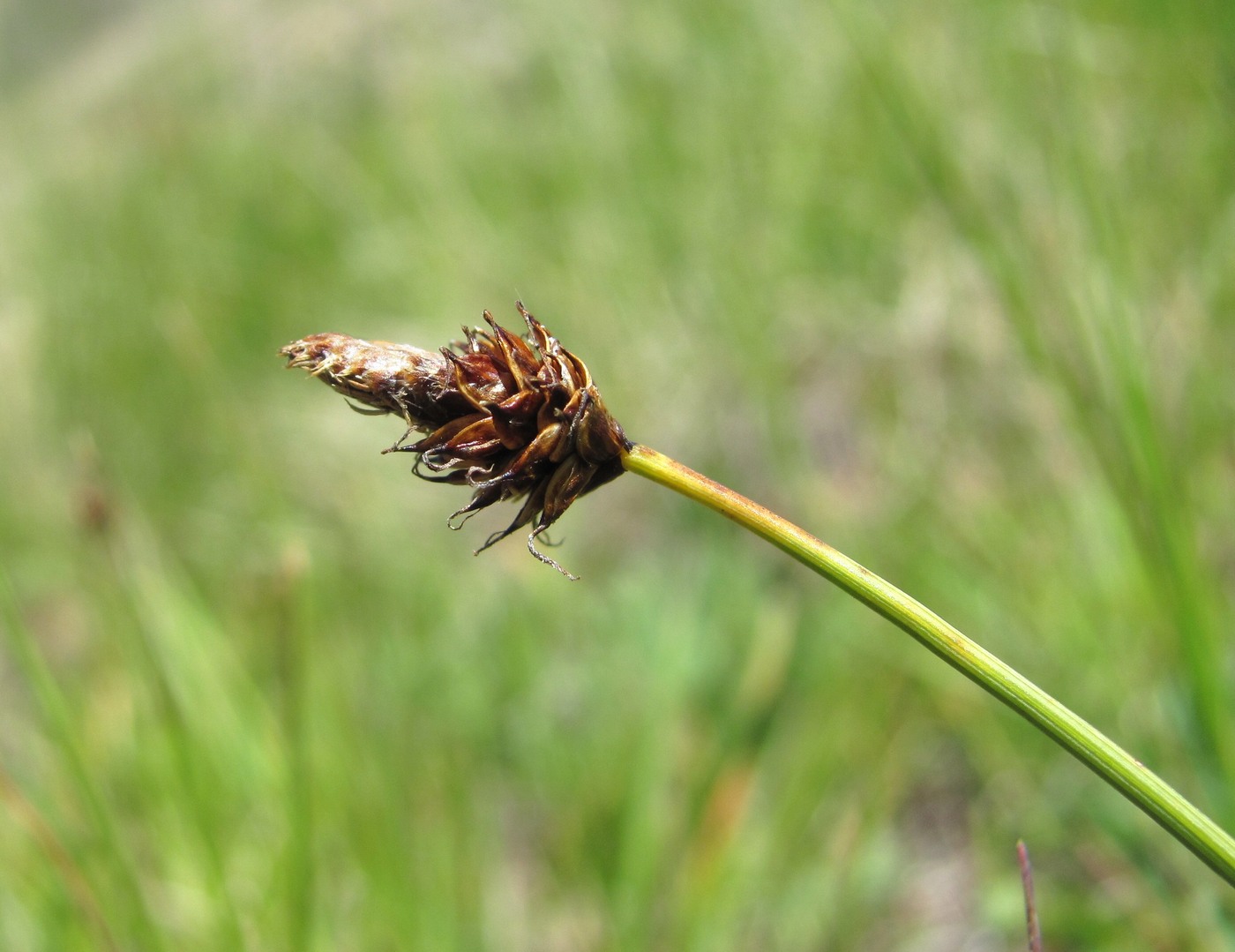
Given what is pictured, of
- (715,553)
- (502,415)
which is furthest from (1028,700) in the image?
(715,553)

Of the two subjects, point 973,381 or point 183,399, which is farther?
point 183,399

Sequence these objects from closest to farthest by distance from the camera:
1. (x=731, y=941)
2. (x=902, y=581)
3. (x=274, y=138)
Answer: (x=731, y=941) → (x=902, y=581) → (x=274, y=138)

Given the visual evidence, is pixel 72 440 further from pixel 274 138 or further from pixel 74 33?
pixel 74 33

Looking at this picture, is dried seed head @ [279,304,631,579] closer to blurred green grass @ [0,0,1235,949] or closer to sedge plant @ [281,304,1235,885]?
sedge plant @ [281,304,1235,885]

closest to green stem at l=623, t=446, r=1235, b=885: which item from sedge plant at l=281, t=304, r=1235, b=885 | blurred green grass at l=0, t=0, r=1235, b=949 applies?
sedge plant at l=281, t=304, r=1235, b=885

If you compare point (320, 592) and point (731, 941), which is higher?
point (320, 592)

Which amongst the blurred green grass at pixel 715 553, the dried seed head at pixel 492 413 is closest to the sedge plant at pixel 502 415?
the dried seed head at pixel 492 413

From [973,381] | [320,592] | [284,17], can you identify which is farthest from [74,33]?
[973,381]

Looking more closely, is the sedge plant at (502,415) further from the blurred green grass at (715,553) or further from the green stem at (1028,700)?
the blurred green grass at (715,553)
